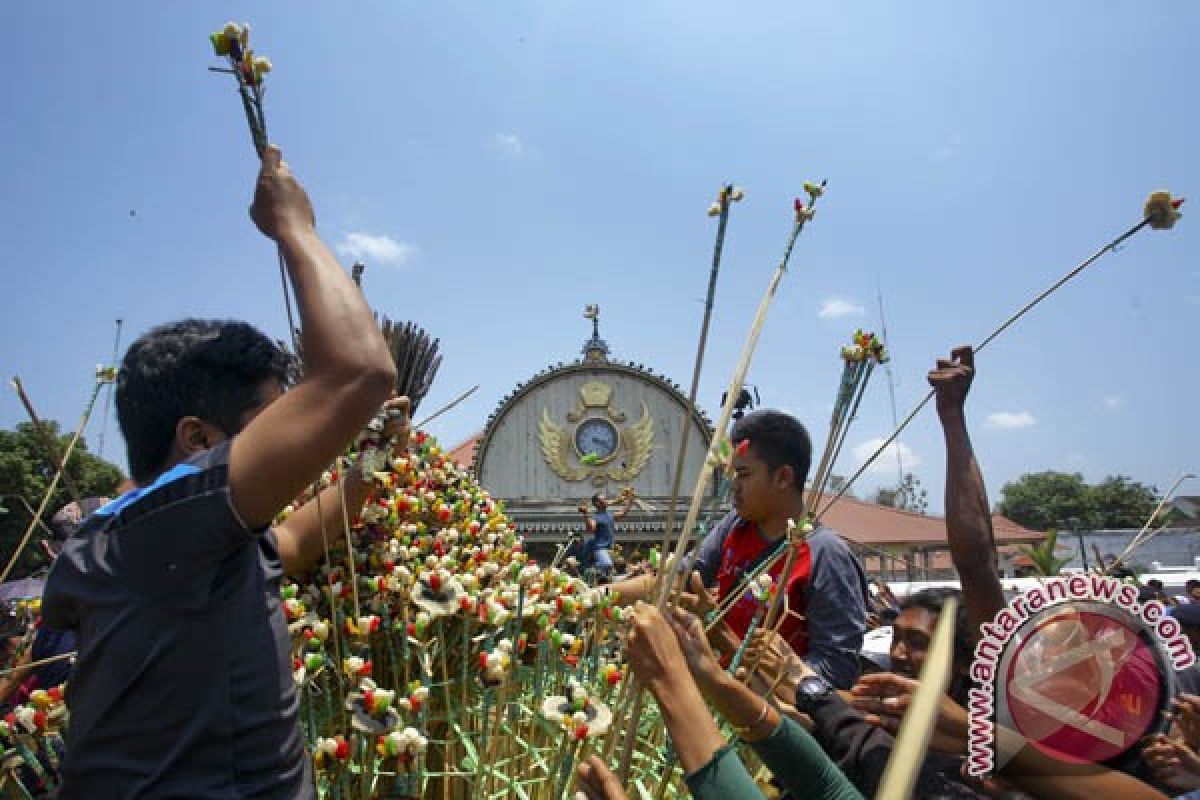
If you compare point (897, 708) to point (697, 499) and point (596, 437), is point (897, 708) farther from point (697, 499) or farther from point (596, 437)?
point (596, 437)

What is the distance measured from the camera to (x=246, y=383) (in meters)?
1.17

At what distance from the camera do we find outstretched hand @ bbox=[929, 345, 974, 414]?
2.01 m

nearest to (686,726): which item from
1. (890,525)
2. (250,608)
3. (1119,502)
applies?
(250,608)

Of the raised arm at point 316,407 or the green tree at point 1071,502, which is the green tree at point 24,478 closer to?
the raised arm at point 316,407

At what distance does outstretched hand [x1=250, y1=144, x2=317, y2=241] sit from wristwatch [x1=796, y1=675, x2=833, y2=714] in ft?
A: 4.64

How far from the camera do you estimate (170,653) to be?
0.96 metres

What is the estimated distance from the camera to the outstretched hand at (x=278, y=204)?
109cm

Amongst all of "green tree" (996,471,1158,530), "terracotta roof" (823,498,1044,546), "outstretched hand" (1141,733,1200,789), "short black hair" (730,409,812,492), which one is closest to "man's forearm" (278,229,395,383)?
"short black hair" (730,409,812,492)

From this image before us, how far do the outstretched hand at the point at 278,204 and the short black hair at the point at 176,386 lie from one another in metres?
0.20

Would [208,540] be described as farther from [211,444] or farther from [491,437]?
[491,437]

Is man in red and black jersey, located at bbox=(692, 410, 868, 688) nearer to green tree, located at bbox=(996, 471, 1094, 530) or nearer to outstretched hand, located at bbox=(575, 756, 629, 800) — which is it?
outstretched hand, located at bbox=(575, 756, 629, 800)

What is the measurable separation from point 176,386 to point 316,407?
1.12 feet

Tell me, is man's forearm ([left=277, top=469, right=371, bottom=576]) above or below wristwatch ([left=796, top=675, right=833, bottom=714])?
above

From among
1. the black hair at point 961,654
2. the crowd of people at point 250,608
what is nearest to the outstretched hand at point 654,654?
the crowd of people at point 250,608
